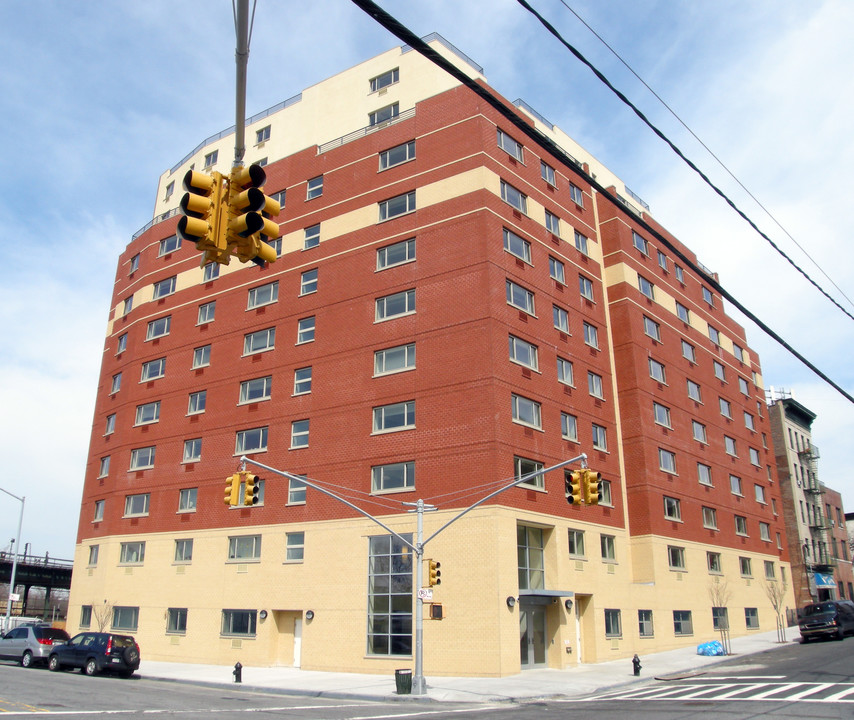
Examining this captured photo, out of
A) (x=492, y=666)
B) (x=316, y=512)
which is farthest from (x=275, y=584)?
(x=492, y=666)

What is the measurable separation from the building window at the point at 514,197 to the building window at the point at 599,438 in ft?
40.5

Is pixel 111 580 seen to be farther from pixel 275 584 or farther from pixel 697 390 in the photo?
pixel 697 390

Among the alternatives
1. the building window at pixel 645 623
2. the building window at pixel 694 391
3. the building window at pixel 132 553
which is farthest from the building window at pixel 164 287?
the building window at pixel 694 391

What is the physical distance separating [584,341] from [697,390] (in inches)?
601

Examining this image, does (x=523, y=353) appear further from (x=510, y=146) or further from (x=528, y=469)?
(x=510, y=146)

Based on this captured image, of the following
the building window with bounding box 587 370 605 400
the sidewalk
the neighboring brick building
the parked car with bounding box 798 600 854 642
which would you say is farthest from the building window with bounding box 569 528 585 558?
the parked car with bounding box 798 600 854 642

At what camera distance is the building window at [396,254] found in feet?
121

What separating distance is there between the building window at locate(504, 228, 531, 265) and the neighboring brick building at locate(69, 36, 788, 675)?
0.19 m

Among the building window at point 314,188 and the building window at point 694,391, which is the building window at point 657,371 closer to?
the building window at point 694,391

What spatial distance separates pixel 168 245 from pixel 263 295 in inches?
481

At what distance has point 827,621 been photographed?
39312 millimetres

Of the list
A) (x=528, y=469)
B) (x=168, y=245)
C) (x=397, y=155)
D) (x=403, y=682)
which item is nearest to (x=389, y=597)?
(x=403, y=682)

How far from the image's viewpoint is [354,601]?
33.2m

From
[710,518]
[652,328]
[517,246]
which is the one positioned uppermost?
[517,246]
